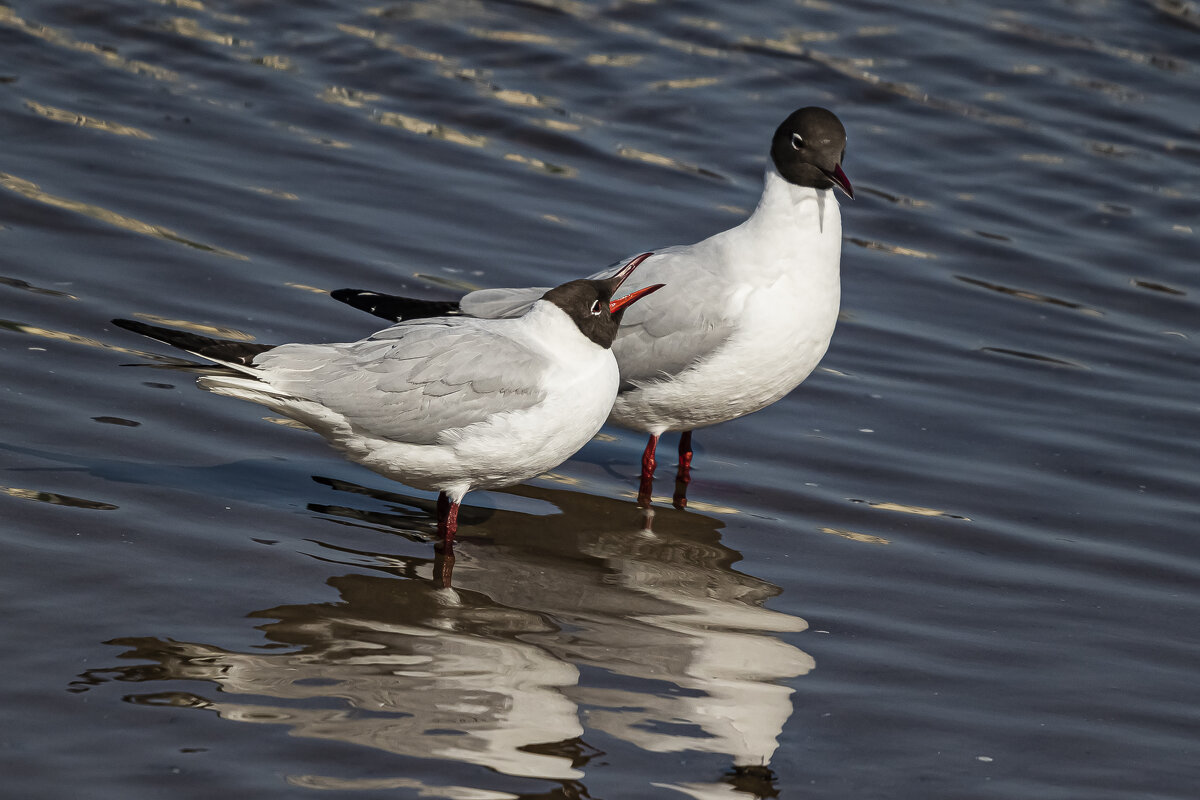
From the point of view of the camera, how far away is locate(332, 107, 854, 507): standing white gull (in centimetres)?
670

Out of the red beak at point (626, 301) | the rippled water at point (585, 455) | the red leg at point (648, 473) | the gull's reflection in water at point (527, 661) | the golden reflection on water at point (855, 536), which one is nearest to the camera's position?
the gull's reflection in water at point (527, 661)

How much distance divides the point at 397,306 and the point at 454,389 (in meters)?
1.12

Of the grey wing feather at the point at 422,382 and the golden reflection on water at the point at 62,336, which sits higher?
the grey wing feather at the point at 422,382

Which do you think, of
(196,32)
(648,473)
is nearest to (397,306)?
(648,473)

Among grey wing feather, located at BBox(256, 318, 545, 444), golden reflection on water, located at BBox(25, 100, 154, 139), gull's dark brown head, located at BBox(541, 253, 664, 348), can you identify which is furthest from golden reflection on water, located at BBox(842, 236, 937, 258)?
golden reflection on water, located at BBox(25, 100, 154, 139)

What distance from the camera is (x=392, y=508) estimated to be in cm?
649

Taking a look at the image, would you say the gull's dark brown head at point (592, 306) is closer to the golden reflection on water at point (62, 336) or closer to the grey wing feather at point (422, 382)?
the grey wing feather at point (422, 382)

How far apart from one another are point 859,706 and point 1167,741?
1.05m

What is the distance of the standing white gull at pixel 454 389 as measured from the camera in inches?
226

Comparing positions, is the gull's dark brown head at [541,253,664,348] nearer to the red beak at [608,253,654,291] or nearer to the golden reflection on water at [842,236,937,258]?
the red beak at [608,253,654,291]

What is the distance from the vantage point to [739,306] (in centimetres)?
671

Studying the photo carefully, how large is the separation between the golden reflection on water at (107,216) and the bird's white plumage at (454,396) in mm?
2778

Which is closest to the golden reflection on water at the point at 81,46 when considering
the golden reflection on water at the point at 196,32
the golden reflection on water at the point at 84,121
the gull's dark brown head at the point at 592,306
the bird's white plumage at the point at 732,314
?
the golden reflection on water at the point at 196,32

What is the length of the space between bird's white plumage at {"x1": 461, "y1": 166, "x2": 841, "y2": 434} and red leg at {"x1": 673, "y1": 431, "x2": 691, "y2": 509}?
8.7 inches
